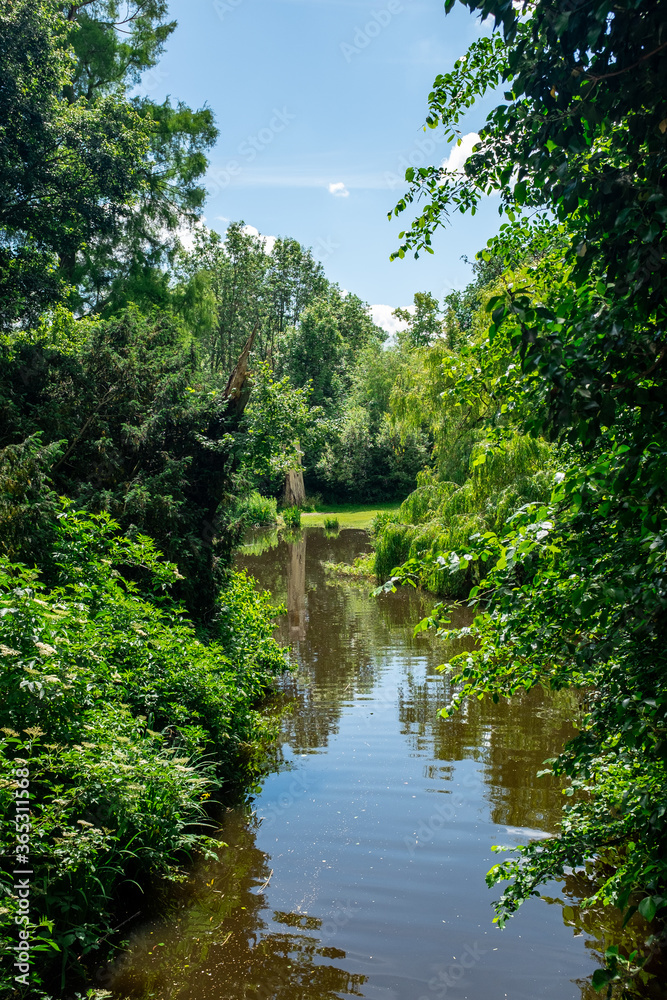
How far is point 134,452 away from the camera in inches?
362

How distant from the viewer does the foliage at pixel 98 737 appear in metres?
3.73

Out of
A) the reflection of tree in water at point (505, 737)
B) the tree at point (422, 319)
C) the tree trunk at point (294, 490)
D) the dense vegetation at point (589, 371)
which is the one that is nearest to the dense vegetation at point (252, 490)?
the dense vegetation at point (589, 371)

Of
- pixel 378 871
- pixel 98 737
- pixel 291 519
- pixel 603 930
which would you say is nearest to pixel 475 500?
pixel 378 871

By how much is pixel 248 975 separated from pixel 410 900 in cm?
127

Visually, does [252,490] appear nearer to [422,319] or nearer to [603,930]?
[603,930]

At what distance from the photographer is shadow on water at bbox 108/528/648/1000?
4016 millimetres

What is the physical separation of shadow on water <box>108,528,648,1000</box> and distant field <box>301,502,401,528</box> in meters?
21.4

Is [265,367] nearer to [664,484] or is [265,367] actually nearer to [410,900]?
[410,900]

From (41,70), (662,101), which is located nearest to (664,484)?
(662,101)

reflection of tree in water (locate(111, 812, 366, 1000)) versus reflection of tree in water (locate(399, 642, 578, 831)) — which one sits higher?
reflection of tree in water (locate(399, 642, 578, 831))

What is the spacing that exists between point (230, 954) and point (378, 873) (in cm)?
135

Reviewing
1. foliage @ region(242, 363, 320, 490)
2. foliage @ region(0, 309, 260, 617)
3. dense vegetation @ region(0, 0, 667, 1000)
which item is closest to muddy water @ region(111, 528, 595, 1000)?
dense vegetation @ region(0, 0, 667, 1000)

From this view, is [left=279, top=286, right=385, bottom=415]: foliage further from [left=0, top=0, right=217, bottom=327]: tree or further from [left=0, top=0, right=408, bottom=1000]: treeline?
[left=0, top=0, right=217, bottom=327]: tree

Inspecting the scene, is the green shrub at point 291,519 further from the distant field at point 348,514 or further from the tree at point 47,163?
the tree at point 47,163
